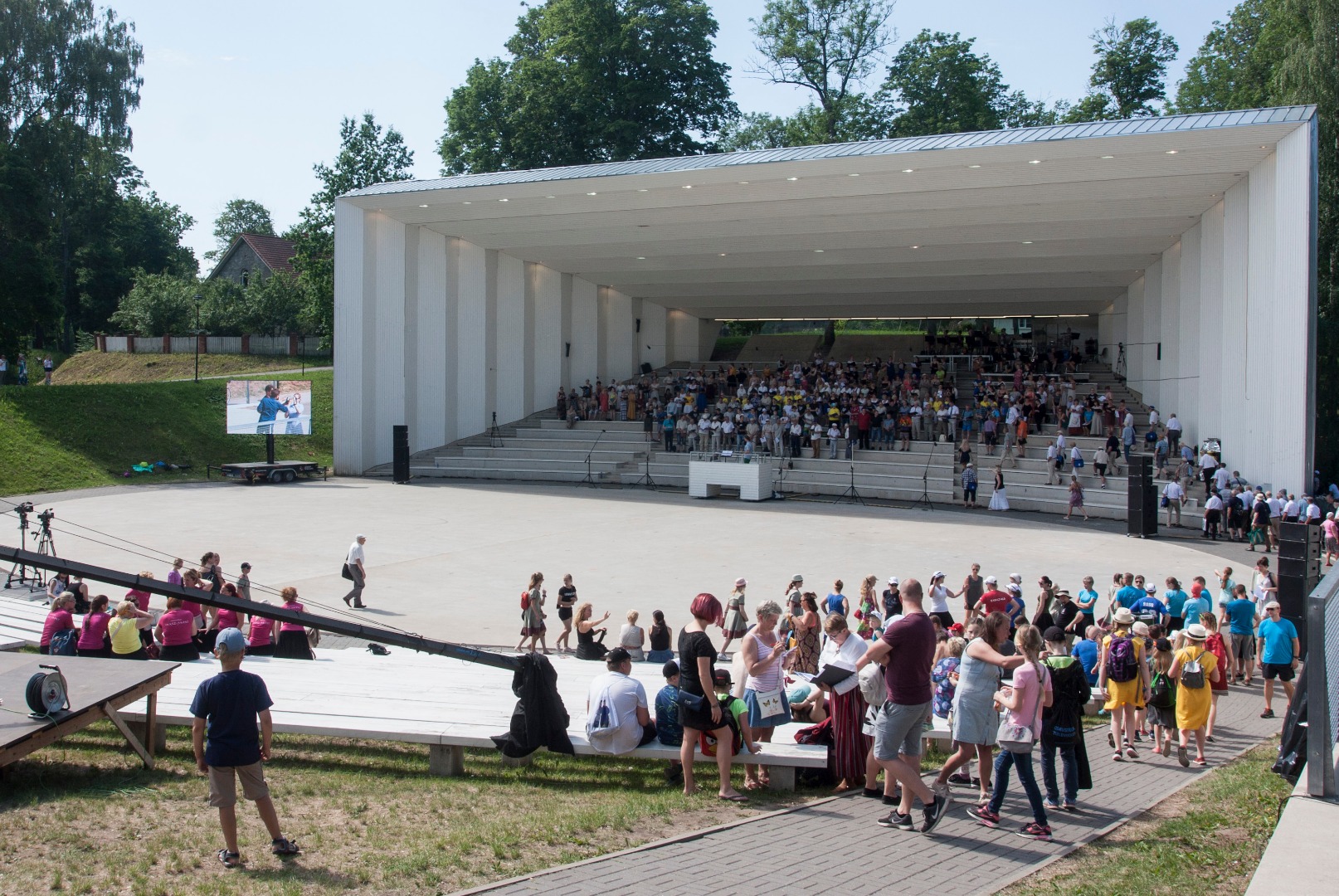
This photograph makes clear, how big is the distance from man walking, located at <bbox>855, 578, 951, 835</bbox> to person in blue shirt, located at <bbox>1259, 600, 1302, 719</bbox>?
5.54 m

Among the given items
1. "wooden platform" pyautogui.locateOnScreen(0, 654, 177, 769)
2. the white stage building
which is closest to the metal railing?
"wooden platform" pyautogui.locateOnScreen(0, 654, 177, 769)

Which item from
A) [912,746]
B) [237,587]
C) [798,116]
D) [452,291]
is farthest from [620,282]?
[912,746]

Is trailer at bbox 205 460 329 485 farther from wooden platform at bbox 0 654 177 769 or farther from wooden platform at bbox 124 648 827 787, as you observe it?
wooden platform at bbox 0 654 177 769

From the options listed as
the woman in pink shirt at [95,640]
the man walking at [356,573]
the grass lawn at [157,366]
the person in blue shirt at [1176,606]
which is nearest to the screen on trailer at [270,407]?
the grass lawn at [157,366]

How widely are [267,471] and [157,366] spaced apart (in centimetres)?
1751

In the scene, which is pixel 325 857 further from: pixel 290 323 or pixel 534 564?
pixel 290 323

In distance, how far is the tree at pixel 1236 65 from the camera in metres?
38.8

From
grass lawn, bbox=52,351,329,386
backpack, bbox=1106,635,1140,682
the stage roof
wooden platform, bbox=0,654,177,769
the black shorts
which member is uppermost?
the stage roof

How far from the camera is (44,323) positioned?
34.3 meters

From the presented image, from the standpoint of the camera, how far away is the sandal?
4.98m

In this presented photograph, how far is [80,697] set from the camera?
6.11 metres

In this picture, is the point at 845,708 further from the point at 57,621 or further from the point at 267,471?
the point at 267,471

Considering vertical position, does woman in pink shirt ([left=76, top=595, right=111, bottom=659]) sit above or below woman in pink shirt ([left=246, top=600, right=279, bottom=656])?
above

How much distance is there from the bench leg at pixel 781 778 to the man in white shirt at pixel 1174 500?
17634mm
